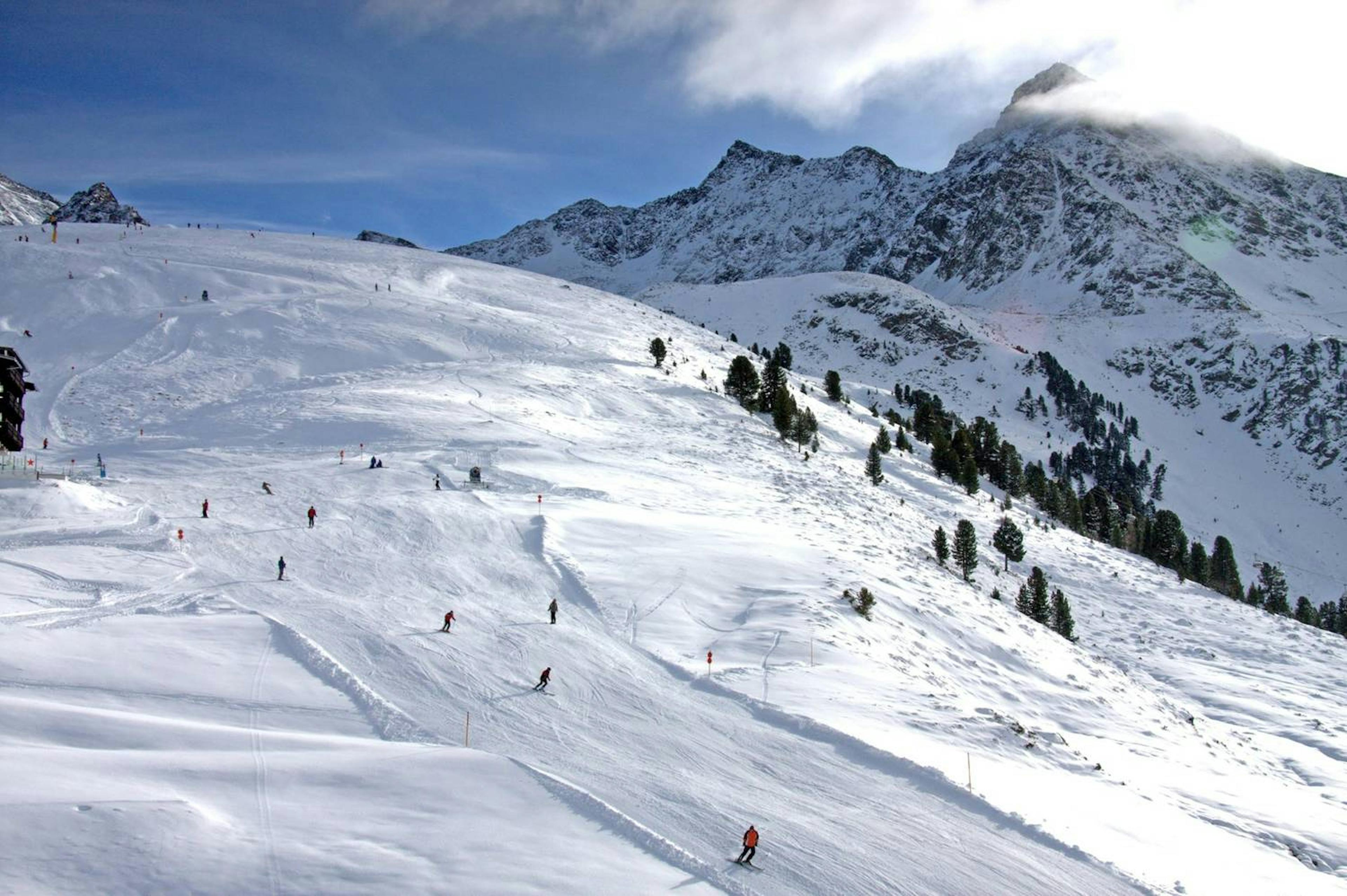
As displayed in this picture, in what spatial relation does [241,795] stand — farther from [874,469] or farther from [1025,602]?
[874,469]

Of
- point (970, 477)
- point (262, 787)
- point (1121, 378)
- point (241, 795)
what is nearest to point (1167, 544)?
point (970, 477)

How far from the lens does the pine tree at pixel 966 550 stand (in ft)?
134

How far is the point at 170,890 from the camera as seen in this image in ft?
33.9

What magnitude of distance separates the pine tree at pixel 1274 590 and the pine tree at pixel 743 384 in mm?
47636

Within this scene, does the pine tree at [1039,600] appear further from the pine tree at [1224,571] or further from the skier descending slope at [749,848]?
the pine tree at [1224,571]

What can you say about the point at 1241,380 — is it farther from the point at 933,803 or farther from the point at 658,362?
the point at 933,803

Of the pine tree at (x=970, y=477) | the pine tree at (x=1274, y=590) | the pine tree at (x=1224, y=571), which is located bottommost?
the pine tree at (x=1274, y=590)

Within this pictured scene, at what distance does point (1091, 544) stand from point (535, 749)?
5734cm

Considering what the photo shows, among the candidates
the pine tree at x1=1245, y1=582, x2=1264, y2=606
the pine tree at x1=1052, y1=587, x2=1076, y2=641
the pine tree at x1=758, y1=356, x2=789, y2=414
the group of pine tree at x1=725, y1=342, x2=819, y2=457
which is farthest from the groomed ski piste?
the pine tree at x1=1245, y1=582, x2=1264, y2=606

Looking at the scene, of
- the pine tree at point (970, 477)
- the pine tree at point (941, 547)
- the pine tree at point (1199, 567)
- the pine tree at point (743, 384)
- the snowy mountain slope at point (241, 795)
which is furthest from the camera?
the pine tree at point (1199, 567)

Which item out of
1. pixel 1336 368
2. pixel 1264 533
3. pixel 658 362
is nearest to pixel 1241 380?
pixel 1336 368

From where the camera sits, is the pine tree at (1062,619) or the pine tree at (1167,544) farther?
the pine tree at (1167,544)

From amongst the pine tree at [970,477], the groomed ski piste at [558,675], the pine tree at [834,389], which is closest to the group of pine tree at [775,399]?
the groomed ski piste at [558,675]

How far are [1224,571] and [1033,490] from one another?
20171mm
